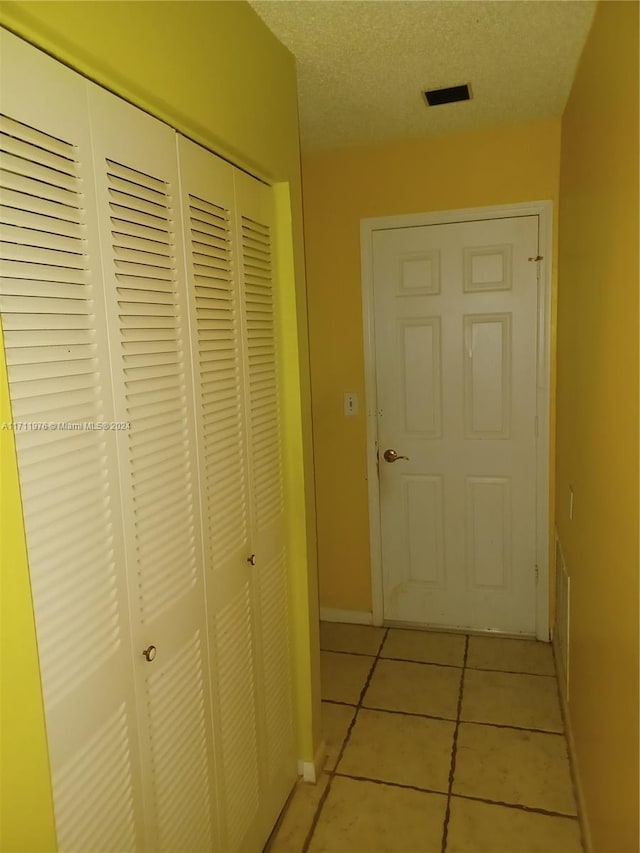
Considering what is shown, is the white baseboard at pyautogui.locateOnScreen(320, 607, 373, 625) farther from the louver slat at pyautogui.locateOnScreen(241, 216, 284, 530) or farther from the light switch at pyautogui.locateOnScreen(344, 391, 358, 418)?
the louver slat at pyautogui.locateOnScreen(241, 216, 284, 530)

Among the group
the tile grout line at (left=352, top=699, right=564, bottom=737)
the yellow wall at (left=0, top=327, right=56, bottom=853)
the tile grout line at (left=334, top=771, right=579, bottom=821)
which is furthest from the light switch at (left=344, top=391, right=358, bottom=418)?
the yellow wall at (left=0, top=327, right=56, bottom=853)

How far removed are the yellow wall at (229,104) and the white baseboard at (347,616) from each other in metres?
1.14

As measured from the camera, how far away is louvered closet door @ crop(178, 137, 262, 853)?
1524mm

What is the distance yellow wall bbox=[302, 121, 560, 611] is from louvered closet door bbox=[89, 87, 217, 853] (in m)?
1.80

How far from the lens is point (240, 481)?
1753mm

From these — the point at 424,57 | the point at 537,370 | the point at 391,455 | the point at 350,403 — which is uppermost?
the point at 424,57

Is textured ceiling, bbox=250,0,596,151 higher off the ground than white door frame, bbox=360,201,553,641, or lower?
higher

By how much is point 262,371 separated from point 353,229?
4.94ft

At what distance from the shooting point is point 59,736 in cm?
106

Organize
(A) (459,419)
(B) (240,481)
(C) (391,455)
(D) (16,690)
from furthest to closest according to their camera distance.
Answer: (C) (391,455) < (A) (459,419) < (B) (240,481) < (D) (16,690)

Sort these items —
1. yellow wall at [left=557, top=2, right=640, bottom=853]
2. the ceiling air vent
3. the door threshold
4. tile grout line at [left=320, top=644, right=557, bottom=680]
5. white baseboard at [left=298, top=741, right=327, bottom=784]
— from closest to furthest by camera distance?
yellow wall at [left=557, top=2, right=640, bottom=853], white baseboard at [left=298, top=741, right=327, bottom=784], the ceiling air vent, tile grout line at [left=320, top=644, right=557, bottom=680], the door threshold

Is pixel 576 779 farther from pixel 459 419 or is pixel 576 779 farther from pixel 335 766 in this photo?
pixel 459 419

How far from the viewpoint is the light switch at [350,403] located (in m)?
3.21

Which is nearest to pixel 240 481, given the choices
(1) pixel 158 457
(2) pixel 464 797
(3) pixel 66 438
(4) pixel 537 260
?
(1) pixel 158 457
